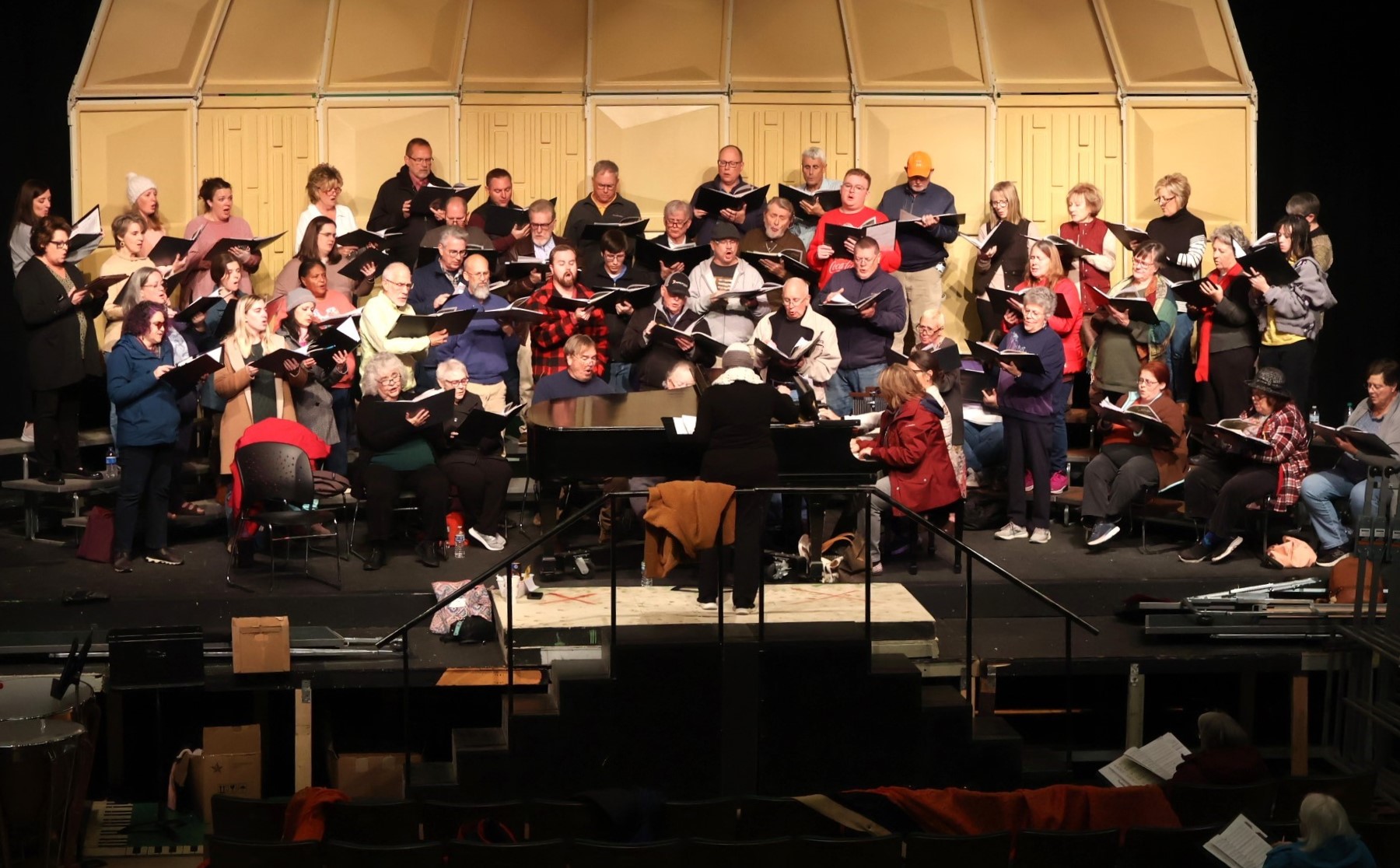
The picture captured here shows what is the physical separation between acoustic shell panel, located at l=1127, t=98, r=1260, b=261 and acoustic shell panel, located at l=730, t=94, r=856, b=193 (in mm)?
1990

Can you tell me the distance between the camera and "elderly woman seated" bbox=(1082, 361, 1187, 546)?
1008 cm

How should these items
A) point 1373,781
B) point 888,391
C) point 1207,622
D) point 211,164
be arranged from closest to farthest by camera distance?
point 1373,781
point 1207,622
point 888,391
point 211,164

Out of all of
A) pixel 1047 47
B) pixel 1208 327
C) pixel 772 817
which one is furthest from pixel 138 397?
pixel 1047 47

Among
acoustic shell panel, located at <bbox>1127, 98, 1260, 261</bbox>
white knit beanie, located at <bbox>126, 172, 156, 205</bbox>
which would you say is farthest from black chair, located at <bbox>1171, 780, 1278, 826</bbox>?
white knit beanie, located at <bbox>126, 172, 156, 205</bbox>

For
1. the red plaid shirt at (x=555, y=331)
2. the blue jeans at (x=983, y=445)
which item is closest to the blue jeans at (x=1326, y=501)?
the blue jeans at (x=983, y=445)

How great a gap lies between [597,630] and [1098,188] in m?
6.39

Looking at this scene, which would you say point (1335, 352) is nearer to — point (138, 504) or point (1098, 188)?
point (1098, 188)

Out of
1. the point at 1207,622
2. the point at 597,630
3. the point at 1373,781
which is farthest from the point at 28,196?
the point at 1373,781

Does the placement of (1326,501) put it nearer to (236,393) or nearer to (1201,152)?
(1201,152)

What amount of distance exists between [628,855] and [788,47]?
8.04 metres

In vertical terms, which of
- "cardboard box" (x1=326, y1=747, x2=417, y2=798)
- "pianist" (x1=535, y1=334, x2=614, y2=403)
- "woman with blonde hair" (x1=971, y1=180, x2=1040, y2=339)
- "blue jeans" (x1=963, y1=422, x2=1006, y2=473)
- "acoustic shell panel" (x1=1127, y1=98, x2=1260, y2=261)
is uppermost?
"acoustic shell panel" (x1=1127, y1=98, x2=1260, y2=261)

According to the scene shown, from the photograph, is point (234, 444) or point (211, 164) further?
point (211, 164)

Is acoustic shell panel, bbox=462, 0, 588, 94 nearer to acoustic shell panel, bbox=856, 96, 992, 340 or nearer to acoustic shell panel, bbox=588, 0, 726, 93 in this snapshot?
acoustic shell panel, bbox=588, 0, 726, 93

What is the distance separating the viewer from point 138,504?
32.1ft
